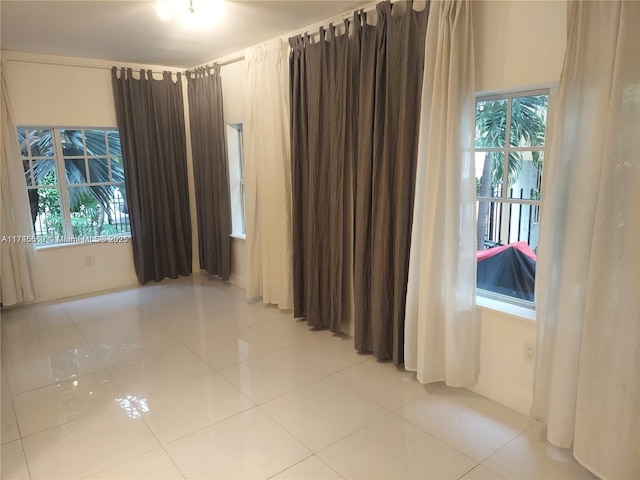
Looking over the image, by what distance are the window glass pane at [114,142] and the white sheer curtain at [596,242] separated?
184 inches

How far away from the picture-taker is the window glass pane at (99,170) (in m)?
4.99

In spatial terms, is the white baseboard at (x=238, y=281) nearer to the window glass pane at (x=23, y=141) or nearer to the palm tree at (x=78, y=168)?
the palm tree at (x=78, y=168)

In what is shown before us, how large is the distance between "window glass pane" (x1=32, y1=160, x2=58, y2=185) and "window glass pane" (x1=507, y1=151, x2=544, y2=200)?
4.63 m

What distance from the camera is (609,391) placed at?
187 cm

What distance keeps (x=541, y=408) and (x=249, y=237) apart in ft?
9.96

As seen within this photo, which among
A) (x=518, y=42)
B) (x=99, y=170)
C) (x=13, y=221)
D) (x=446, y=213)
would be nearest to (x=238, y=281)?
(x=99, y=170)

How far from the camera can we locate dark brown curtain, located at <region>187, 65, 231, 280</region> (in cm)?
482

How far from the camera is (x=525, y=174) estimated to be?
8.64 feet

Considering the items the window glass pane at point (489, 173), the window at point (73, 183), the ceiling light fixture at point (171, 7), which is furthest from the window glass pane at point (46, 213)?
the window glass pane at point (489, 173)

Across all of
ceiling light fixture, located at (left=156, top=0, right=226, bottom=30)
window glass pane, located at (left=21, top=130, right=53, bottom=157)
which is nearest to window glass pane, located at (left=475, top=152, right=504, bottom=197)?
ceiling light fixture, located at (left=156, top=0, right=226, bottom=30)

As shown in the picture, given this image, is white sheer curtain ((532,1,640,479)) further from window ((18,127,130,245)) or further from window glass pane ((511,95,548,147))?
window ((18,127,130,245))

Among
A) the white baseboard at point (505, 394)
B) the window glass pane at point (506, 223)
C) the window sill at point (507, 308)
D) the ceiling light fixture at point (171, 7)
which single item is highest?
the ceiling light fixture at point (171, 7)

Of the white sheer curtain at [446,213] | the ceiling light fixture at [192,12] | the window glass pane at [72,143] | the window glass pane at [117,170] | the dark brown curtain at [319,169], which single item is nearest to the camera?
the white sheer curtain at [446,213]

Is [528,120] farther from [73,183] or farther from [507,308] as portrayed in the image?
[73,183]
